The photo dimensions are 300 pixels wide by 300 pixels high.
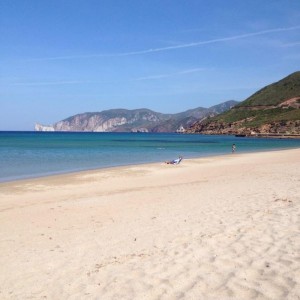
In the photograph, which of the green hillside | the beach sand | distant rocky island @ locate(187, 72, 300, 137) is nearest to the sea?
the beach sand

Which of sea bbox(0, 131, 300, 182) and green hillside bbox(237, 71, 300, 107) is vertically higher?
green hillside bbox(237, 71, 300, 107)

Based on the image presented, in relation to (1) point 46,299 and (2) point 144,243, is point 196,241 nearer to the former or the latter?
(2) point 144,243

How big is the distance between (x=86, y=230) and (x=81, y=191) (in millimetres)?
8565

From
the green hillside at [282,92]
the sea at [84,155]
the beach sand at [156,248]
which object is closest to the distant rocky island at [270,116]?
the green hillside at [282,92]

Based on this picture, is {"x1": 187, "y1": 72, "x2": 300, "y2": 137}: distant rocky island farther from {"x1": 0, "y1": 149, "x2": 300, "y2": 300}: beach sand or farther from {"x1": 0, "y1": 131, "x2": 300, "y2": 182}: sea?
{"x1": 0, "y1": 149, "x2": 300, "y2": 300}: beach sand

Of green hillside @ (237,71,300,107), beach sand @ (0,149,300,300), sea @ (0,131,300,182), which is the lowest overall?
sea @ (0,131,300,182)

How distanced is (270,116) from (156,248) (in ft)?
542

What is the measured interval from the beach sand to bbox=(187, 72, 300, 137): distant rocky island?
12894cm

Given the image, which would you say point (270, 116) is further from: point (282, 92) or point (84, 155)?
point (84, 155)

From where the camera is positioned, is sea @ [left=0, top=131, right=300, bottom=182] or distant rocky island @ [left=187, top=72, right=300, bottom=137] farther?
distant rocky island @ [left=187, top=72, right=300, bottom=137]

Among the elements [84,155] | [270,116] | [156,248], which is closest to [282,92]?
[270,116]

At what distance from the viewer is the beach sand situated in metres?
5.59

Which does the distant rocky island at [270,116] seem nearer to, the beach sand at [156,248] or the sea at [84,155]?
the sea at [84,155]

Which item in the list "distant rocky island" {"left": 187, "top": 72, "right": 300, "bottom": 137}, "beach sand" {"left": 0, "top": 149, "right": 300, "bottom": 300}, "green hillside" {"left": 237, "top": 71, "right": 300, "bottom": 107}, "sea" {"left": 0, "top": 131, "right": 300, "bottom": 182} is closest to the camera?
"beach sand" {"left": 0, "top": 149, "right": 300, "bottom": 300}
